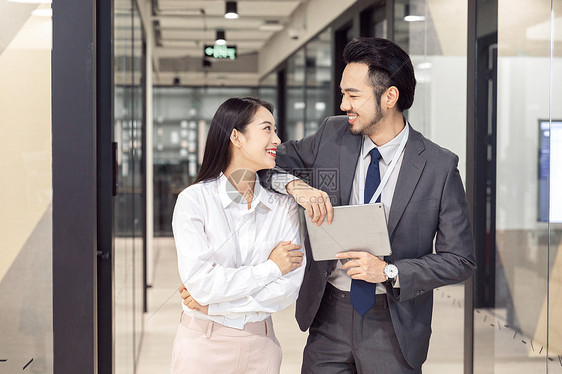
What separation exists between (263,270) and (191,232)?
0.76 feet

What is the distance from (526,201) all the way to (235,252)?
176 centimetres

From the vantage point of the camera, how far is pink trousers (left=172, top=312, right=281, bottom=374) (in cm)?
180

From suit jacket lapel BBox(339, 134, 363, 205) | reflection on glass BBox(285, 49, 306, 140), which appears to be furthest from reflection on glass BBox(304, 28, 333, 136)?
suit jacket lapel BBox(339, 134, 363, 205)

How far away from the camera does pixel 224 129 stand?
6.09 ft

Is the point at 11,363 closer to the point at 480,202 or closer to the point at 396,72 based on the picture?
the point at 396,72

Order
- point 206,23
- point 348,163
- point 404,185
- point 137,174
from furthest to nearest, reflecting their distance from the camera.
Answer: point 206,23 < point 137,174 < point 348,163 < point 404,185

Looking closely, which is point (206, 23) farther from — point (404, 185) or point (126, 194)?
point (404, 185)

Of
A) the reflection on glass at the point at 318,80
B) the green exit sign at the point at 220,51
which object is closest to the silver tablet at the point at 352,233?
the reflection on glass at the point at 318,80

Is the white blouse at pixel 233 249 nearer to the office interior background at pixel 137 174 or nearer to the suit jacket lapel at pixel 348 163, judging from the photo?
the suit jacket lapel at pixel 348 163

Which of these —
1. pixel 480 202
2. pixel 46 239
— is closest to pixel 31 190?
pixel 46 239

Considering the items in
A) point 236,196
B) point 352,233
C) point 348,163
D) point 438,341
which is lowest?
point 438,341

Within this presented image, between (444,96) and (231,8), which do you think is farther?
(231,8)

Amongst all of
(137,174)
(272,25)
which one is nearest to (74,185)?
(137,174)

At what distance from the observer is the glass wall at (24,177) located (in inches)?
85.8
